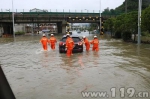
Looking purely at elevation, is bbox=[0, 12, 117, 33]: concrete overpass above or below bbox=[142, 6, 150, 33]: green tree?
above

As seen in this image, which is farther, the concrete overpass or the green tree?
the concrete overpass

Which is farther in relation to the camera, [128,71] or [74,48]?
[74,48]

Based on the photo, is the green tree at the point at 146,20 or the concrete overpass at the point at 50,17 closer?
the green tree at the point at 146,20

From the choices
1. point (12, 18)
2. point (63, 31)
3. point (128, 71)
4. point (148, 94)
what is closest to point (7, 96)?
point (148, 94)

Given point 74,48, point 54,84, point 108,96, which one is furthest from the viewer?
point 74,48

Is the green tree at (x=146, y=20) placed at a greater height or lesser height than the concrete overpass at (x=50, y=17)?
lesser

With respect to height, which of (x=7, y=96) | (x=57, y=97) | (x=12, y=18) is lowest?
(x=57, y=97)

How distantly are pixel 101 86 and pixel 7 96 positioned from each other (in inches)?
218

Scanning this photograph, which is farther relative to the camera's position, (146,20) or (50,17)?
(50,17)

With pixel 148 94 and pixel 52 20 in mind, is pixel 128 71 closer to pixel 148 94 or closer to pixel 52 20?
pixel 148 94

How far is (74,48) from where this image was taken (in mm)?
18109

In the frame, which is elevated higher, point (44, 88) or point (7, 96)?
point (7, 96)

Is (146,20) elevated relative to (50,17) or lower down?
lower down

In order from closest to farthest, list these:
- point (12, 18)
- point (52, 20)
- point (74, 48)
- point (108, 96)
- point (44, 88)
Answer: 1. point (108, 96)
2. point (44, 88)
3. point (74, 48)
4. point (12, 18)
5. point (52, 20)
